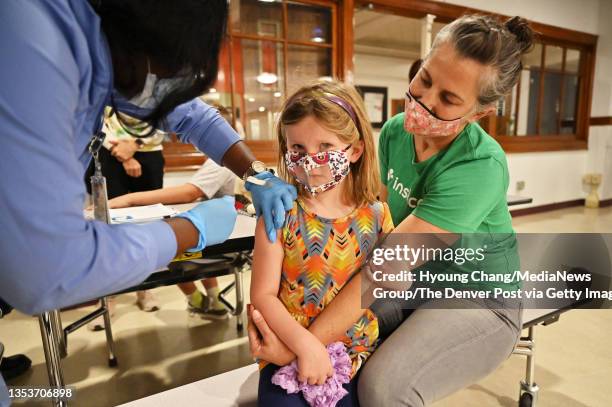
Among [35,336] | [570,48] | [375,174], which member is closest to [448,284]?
[375,174]

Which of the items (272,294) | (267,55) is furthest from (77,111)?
(267,55)

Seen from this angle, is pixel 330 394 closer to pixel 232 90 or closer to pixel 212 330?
pixel 212 330

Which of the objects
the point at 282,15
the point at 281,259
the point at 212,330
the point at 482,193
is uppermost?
the point at 282,15

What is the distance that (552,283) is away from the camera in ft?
4.65

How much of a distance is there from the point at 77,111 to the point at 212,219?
1.02ft

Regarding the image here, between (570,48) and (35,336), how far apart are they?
21.9 feet

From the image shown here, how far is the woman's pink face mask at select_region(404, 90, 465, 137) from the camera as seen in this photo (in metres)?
1.09

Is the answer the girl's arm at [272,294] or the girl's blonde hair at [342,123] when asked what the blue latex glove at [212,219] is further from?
the girl's blonde hair at [342,123]

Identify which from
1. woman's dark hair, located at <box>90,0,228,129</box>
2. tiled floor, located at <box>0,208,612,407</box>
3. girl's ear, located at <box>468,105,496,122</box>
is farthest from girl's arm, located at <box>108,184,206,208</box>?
girl's ear, located at <box>468,105,496,122</box>

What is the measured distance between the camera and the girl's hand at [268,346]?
872mm

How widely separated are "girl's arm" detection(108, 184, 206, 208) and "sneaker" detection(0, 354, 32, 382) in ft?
2.91

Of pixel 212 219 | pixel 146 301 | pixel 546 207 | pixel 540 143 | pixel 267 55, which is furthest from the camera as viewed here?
pixel 546 207

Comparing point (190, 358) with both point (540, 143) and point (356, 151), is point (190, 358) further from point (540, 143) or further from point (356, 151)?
point (540, 143)

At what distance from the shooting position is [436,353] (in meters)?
0.95
